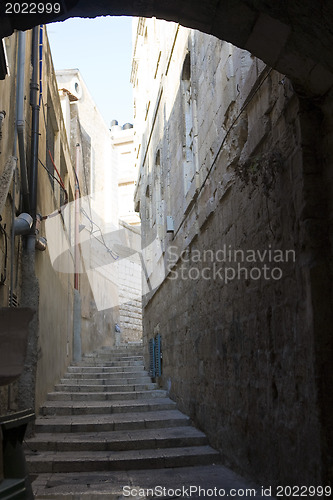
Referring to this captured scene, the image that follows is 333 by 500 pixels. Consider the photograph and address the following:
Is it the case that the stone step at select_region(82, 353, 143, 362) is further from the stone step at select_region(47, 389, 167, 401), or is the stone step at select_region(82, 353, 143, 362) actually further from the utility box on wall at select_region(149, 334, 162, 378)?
the stone step at select_region(47, 389, 167, 401)

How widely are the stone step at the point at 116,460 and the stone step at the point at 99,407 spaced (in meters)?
2.02

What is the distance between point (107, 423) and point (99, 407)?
3.24ft

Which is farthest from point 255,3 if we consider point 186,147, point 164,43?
point 164,43

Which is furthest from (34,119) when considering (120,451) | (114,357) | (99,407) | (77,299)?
(114,357)

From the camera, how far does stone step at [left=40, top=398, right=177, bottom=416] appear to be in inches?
312

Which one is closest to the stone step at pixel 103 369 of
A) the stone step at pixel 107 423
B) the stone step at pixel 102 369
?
the stone step at pixel 102 369

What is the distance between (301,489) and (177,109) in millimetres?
6390

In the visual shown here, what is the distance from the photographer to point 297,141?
3.55 m

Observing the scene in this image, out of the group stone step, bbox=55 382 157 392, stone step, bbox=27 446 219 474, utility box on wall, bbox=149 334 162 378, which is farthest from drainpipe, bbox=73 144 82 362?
stone step, bbox=27 446 219 474

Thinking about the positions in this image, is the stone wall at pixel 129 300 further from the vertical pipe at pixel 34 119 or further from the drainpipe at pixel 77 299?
the vertical pipe at pixel 34 119

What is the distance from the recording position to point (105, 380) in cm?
1003

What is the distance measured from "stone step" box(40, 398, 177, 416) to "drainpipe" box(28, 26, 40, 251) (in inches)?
103

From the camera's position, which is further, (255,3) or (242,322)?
(242,322)

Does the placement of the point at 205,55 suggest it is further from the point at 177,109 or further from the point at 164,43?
the point at 164,43
